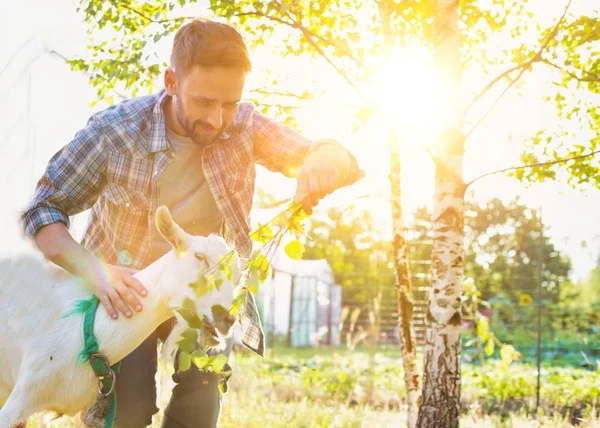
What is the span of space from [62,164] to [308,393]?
581 cm

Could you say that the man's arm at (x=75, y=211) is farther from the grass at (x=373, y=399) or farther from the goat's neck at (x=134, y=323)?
the grass at (x=373, y=399)

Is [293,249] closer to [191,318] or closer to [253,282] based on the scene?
[253,282]

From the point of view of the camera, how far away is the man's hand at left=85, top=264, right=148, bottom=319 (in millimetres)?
2662

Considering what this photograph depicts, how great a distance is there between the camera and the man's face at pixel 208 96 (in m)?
2.86

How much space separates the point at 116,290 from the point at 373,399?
5938 millimetres

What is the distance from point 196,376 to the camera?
3232 millimetres

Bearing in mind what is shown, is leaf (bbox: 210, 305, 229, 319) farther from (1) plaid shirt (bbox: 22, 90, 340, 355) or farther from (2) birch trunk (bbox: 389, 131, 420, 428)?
(2) birch trunk (bbox: 389, 131, 420, 428)

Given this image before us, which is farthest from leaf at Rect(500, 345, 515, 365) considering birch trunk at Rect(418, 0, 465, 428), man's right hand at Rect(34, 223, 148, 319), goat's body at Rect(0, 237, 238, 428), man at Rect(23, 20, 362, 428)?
man's right hand at Rect(34, 223, 148, 319)

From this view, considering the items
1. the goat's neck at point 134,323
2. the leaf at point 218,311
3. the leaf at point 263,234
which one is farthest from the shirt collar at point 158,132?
the leaf at point 218,311

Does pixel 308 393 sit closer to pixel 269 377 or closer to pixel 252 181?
pixel 269 377

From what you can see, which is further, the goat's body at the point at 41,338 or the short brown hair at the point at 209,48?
the short brown hair at the point at 209,48

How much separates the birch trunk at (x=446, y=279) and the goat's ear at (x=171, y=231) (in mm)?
1673

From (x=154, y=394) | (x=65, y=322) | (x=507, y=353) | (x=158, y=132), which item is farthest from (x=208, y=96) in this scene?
(x=507, y=353)

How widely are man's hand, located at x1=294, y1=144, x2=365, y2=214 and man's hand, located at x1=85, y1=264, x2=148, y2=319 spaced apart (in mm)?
713
